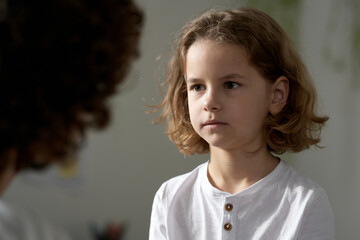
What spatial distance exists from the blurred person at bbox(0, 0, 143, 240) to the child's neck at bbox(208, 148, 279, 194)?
0.66 metres

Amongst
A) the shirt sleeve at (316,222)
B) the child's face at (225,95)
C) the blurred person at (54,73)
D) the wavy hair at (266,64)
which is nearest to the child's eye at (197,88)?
the child's face at (225,95)

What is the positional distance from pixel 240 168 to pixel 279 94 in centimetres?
21

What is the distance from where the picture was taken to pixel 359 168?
7.11 ft

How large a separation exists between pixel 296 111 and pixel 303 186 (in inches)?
8.2

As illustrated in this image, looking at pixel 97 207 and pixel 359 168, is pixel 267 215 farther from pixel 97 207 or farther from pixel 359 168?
pixel 359 168

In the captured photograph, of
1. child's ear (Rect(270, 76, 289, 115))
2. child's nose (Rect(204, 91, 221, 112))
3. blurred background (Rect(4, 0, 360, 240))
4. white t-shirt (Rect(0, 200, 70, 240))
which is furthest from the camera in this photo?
blurred background (Rect(4, 0, 360, 240))

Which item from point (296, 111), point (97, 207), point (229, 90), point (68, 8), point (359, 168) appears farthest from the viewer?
point (359, 168)

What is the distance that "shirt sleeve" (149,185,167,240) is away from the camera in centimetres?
133

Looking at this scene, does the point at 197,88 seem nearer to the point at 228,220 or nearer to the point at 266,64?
the point at 266,64

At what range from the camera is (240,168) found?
4.20 feet

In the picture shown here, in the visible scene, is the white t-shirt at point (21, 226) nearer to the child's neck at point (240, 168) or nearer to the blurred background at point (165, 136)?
the child's neck at point (240, 168)

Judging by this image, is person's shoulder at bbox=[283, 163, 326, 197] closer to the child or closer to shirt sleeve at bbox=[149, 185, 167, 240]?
the child

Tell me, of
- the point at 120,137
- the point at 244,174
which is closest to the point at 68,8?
the point at 244,174

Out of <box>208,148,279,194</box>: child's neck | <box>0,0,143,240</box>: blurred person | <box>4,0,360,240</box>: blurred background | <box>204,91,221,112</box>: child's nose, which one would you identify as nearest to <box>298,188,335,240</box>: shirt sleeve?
<box>208,148,279,194</box>: child's neck
